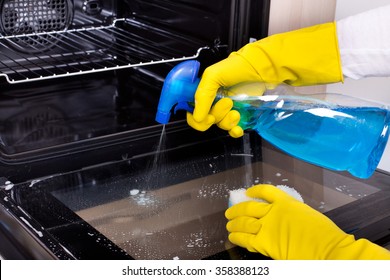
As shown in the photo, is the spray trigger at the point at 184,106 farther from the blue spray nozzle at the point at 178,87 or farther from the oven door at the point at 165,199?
the oven door at the point at 165,199

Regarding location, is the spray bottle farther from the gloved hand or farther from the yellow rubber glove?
the yellow rubber glove

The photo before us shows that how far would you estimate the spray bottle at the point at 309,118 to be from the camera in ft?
3.85

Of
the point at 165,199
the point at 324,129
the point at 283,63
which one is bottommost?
the point at 165,199

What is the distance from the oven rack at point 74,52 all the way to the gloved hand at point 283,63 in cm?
24

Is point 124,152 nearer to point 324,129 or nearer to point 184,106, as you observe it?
point 184,106

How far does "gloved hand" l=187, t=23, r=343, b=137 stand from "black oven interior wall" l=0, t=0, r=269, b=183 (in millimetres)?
103

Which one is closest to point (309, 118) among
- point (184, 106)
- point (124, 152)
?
point (184, 106)

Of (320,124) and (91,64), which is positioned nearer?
(320,124)

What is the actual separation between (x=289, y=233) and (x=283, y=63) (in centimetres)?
38

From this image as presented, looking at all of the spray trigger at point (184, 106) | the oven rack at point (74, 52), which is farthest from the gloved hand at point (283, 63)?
the oven rack at point (74, 52)

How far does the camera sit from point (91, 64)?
1623 mm

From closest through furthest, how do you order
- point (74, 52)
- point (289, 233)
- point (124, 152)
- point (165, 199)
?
1. point (289, 233)
2. point (165, 199)
3. point (124, 152)
4. point (74, 52)

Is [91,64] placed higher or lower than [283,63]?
lower

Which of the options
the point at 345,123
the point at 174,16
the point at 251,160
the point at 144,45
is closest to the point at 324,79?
the point at 345,123
